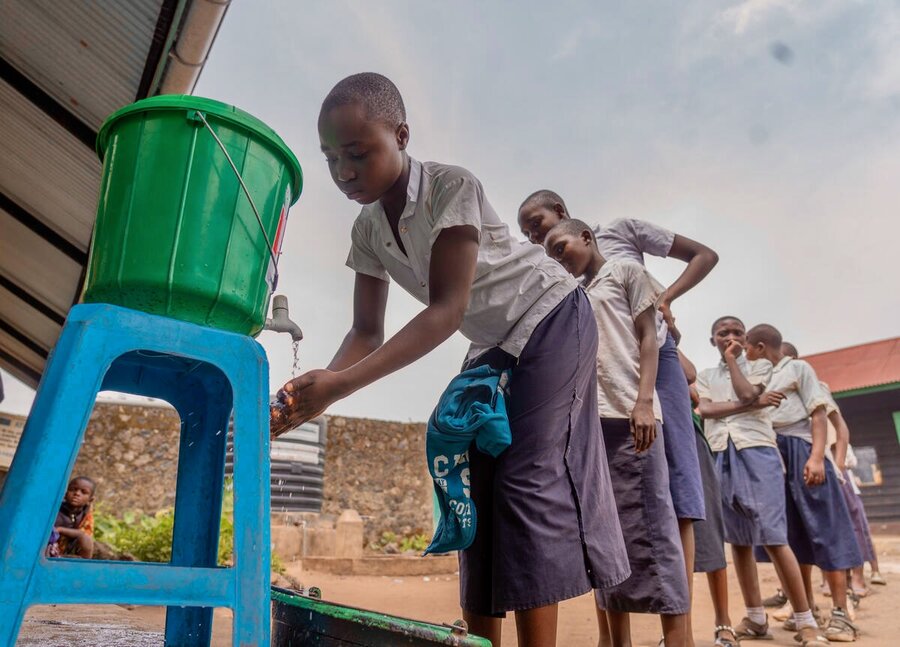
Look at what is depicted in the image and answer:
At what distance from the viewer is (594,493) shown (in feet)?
5.97

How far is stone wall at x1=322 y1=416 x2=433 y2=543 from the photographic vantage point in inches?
427

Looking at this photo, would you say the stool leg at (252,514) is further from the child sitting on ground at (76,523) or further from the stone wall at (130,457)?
the stone wall at (130,457)

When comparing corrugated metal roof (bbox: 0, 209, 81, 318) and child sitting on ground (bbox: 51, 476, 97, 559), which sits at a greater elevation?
corrugated metal roof (bbox: 0, 209, 81, 318)

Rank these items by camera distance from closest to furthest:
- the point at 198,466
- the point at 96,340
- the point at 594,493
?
the point at 96,340 → the point at 198,466 → the point at 594,493

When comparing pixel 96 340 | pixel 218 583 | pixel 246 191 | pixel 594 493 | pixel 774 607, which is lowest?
pixel 774 607

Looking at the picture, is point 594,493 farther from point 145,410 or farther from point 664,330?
point 145,410

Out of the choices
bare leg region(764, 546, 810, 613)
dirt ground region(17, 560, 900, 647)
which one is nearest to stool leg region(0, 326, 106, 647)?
dirt ground region(17, 560, 900, 647)

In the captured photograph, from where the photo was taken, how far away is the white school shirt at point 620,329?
2.57m

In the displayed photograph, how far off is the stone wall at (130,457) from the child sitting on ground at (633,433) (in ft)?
24.9

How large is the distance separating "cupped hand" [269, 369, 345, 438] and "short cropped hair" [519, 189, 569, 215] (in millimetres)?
1935

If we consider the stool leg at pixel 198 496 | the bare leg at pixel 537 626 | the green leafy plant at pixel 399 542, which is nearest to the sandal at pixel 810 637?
the bare leg at pixel 537 626

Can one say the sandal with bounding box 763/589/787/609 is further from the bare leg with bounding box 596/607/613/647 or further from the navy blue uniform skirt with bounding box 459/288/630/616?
the navy blue uniform skirt with bounding box 459/288/630/616

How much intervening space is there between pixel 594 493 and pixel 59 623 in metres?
2.42

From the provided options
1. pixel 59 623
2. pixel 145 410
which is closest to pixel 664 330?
pixel 59 623
